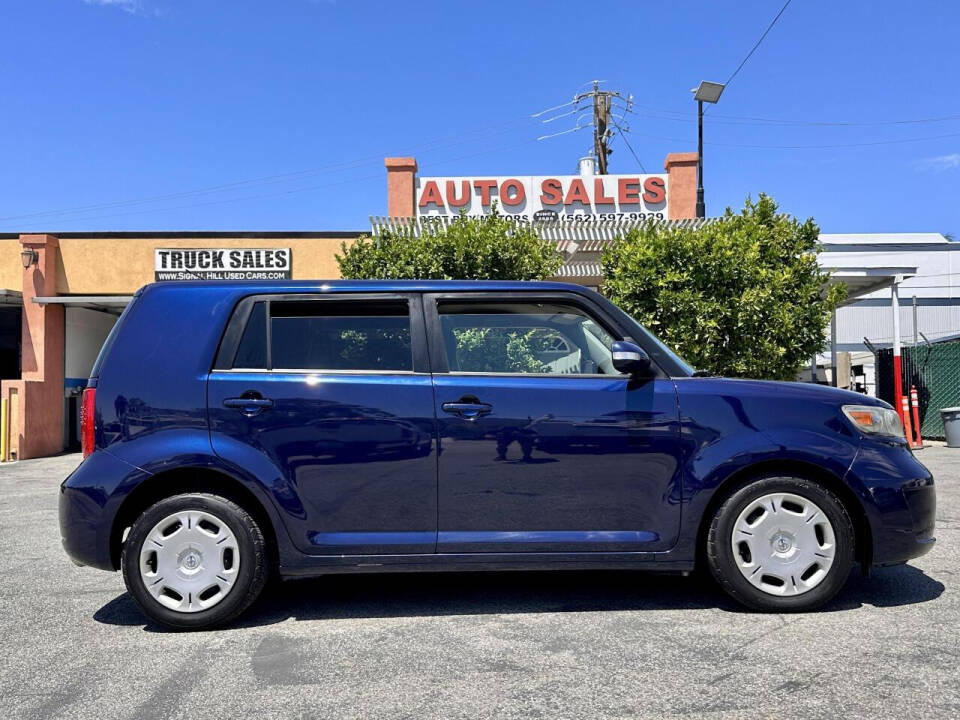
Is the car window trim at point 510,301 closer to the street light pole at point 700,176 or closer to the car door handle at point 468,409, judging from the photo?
the car door handle at point 468,409

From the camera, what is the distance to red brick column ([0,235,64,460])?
53.4 feet

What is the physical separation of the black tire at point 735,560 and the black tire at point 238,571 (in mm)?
2406

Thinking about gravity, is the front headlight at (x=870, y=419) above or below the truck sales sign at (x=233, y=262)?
below

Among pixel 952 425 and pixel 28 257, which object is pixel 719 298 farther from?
pixel 28 257

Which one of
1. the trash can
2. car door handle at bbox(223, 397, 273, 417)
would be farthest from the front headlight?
the trash can

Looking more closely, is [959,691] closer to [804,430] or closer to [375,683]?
[804,430]

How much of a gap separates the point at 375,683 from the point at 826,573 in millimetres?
2405

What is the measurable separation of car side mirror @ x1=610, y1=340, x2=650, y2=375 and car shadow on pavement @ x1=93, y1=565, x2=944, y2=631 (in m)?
1.33

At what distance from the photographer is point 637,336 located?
13.6 feet

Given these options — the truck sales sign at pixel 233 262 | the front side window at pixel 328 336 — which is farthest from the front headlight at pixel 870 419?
the truck sales sign at pixel 233 262

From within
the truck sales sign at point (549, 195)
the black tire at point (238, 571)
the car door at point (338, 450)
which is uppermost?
the truck sales sign at point (549, 195)

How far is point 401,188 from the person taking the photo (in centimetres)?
1861

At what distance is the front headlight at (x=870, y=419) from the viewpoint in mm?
4012

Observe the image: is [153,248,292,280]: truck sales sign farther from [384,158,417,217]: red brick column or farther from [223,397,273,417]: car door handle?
[223,397,273,417]: car door handle
